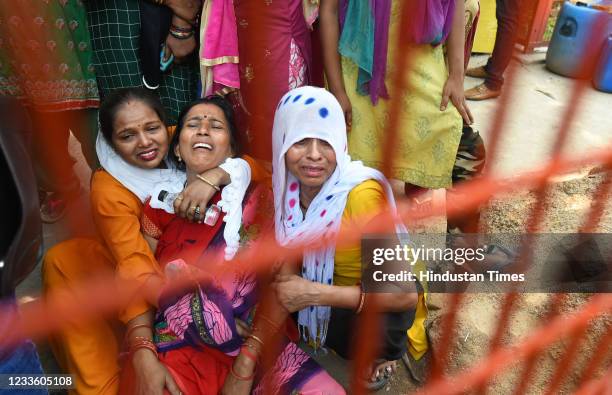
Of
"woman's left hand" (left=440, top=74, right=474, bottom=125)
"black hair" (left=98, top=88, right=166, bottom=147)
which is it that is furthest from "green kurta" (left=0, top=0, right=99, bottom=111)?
"woman's left hand" (left=440, top=74, right=474, bottom=125)

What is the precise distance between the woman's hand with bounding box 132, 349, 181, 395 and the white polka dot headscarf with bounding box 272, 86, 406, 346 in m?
0.51

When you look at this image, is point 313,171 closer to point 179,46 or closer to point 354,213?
point 354,213

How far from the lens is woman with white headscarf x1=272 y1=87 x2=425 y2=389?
4.76ft

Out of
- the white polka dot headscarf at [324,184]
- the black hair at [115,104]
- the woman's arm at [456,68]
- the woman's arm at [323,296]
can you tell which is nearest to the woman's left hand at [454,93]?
the woman's arm at [456,68]

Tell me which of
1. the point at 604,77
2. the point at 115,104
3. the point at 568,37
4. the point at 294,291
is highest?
the point at 115,104

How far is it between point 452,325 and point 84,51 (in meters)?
1.52

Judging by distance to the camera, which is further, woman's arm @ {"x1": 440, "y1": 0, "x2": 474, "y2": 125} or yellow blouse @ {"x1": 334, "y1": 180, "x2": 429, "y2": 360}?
woman's arm @ {"x1": 440, "y1": 0, "x2": 474, "y2": 125}

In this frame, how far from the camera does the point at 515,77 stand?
831 mm

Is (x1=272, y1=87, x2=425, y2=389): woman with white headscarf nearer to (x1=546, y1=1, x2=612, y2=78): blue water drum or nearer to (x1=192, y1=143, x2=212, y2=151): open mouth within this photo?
(x1=192, y1=143, x2=212, y2=151): open mouth

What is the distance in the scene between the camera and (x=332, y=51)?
1910 mm

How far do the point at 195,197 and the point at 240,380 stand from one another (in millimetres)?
570

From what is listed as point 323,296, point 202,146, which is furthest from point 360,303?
point 202,146

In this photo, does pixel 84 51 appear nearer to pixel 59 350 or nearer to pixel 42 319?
pixel 59 350

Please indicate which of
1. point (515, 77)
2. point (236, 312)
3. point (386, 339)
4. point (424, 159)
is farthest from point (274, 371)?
point (515, 77)
